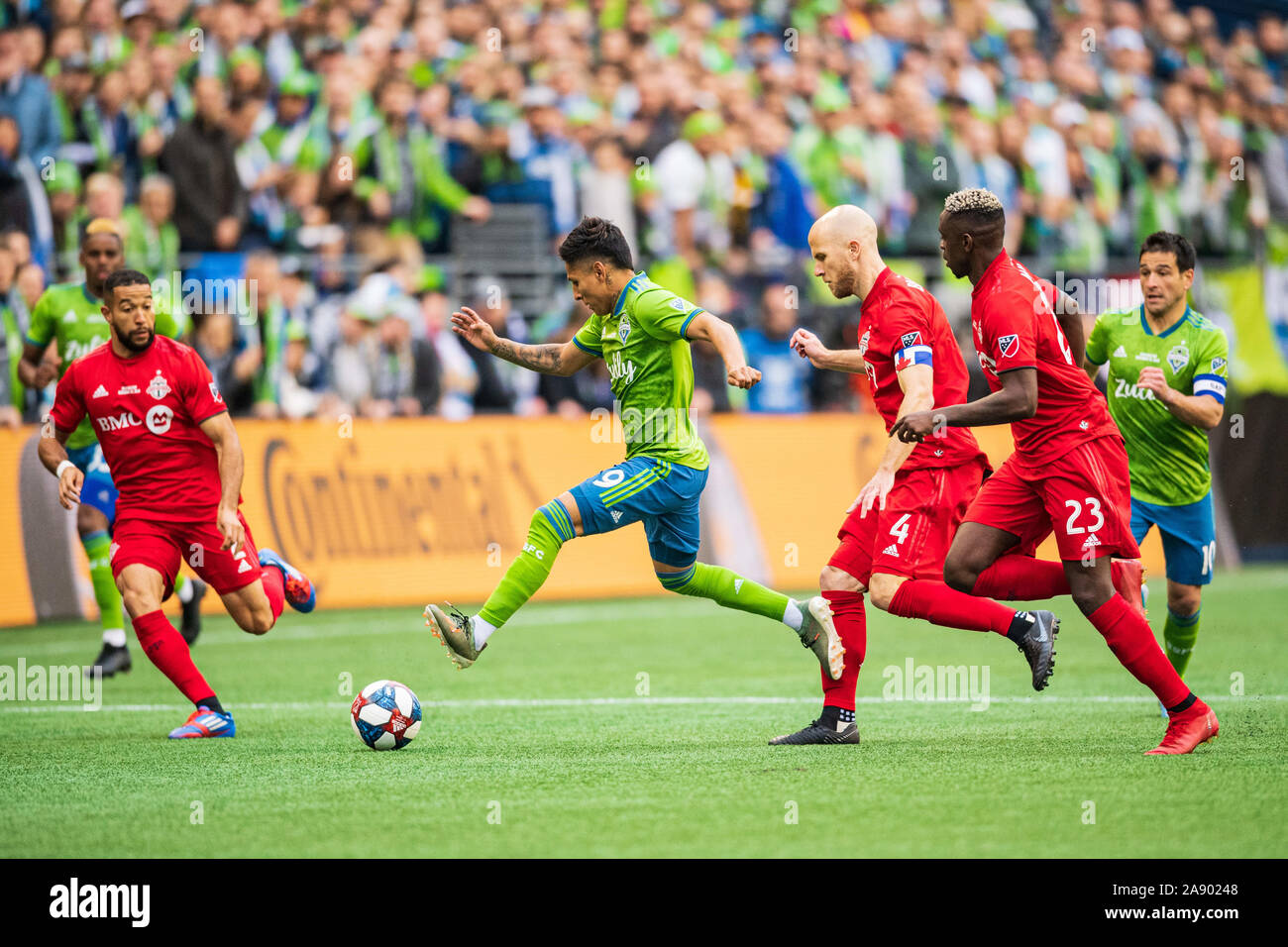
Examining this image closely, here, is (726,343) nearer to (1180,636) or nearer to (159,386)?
(159,386)

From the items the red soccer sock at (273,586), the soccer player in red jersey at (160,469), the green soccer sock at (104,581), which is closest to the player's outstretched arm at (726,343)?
the soccer player in red jersey at (160,469)

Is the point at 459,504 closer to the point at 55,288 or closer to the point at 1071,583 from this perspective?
the point at 55,288

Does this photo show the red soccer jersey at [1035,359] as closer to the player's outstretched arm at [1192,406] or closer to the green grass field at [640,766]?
the player's outstretched arm at [1192,406]

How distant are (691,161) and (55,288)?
8195 millimetres

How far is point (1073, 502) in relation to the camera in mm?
7121

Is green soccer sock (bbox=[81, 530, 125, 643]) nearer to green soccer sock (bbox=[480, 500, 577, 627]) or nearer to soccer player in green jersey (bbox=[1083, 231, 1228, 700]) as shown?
green soccer sock (bbox=[480, 500, 577, 627])

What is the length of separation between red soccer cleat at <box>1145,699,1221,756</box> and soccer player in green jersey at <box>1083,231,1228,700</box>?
1.81m

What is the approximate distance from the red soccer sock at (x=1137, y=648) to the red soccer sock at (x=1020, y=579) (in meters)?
0.37

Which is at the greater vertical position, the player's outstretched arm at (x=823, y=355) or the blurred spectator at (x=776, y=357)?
the blurred spectator at (x=776, y=357)

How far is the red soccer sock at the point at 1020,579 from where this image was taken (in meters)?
7.45

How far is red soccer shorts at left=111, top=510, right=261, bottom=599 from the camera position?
27.1ft

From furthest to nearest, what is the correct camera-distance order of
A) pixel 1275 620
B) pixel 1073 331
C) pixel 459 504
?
pixel 459 504 < pixel 1275 620 < pixel 1073 331

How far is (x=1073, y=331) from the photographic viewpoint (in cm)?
799
